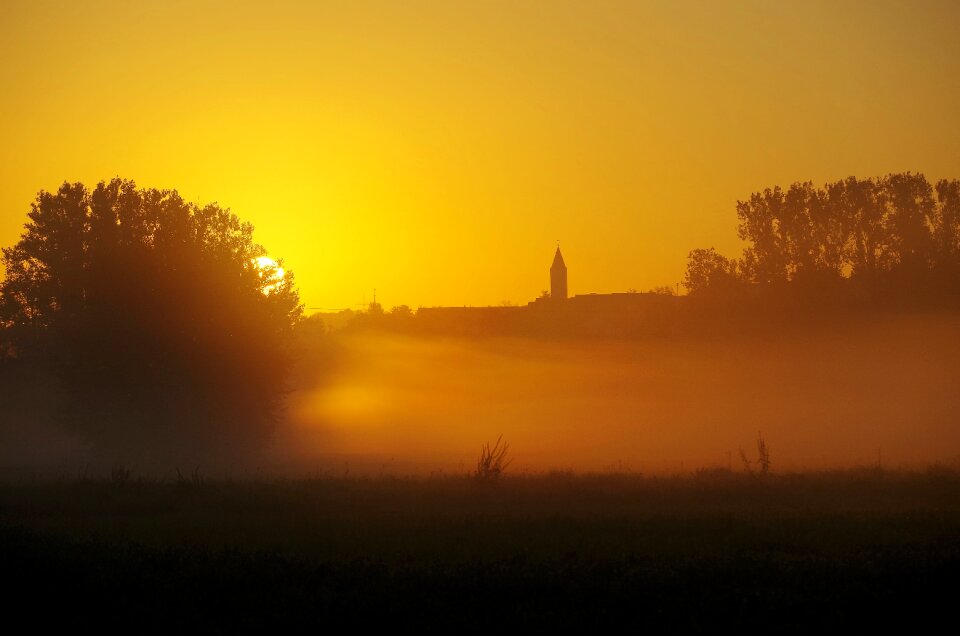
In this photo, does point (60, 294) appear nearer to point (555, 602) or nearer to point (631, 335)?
point (555, 602)

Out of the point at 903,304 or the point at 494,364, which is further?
the point at 494,364

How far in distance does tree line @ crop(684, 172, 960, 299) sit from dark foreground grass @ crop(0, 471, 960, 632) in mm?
48199

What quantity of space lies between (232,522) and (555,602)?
9.00 metres

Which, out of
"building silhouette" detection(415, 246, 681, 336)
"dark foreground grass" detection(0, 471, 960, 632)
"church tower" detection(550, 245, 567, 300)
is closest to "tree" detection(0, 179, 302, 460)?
"dark foreground grass" detection(0, 471, 960, 632)

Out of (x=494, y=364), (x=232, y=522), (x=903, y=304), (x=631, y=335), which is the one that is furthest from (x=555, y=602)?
(x=494, y=364)

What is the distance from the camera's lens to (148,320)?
4400cm

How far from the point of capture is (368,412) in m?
71.4

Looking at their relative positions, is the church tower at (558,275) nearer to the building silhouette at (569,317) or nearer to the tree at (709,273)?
the building silhouette at (569,317)

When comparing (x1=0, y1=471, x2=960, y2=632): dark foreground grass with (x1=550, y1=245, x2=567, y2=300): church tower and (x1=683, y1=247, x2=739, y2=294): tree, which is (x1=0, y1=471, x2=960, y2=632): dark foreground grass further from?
(x1=550, y1=245, x2=567, y2=300): church tower

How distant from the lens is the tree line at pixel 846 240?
64875 millimetres

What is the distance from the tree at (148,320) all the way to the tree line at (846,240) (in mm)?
35237

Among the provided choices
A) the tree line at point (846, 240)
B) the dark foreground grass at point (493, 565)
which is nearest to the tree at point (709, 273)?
the tree line at point (846, 240)

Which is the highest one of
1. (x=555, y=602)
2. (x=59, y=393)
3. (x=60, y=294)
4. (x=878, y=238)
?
(x=878, y=238)

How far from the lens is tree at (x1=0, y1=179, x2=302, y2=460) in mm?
43438
